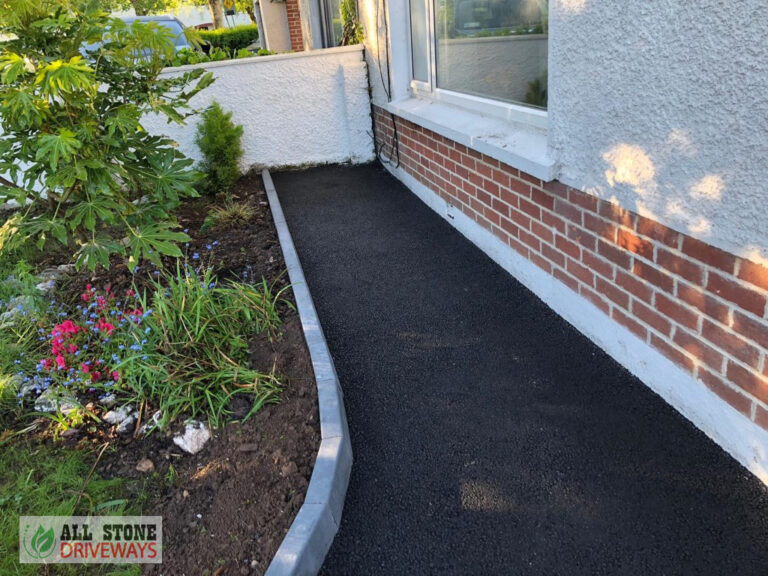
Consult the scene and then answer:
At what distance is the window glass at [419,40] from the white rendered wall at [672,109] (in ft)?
8.71

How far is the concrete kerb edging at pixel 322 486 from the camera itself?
6.51 feet

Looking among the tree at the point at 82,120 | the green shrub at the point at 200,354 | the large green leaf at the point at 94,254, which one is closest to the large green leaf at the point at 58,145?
the tree at the point at 82,120

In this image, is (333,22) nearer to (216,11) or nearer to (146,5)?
(216,11)

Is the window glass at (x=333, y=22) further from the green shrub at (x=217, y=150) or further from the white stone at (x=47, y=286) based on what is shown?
the white stone at (x=47, y=286)

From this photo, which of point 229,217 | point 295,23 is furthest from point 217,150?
point 295,23

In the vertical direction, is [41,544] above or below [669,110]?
below

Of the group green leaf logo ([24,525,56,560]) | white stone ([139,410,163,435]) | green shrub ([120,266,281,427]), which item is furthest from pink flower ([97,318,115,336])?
green leaf logo ([24,525,56,560])

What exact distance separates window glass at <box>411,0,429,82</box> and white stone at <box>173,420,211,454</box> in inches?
160

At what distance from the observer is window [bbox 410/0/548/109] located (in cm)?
361

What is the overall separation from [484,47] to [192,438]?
3.29 meters

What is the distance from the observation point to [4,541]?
7.27 ft

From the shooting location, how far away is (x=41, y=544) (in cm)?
221

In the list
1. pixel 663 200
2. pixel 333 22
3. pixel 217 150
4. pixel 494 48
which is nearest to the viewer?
pixel 663 200

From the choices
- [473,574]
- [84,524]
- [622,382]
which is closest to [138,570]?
[84,524]
